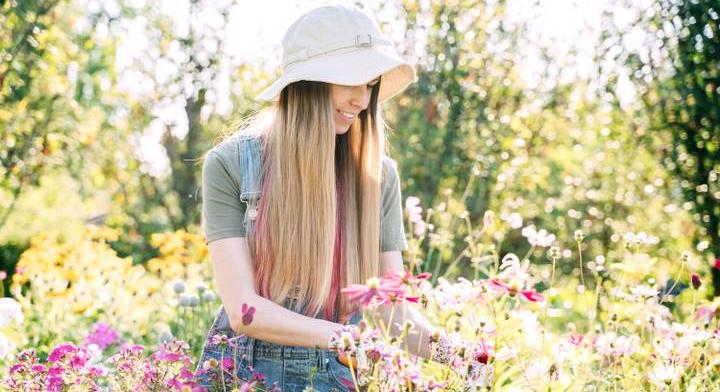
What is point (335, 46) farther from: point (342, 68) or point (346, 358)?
point (346, 358)

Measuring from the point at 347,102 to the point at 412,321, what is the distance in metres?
0.58

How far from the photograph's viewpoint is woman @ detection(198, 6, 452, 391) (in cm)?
205

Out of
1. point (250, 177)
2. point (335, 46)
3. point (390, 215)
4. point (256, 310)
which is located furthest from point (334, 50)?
point (256, 310)

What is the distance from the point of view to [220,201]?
2074 mm

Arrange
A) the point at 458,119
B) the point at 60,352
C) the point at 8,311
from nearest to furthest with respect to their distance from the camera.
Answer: the point at 60,352, the point at 8,311, the point at 458,119

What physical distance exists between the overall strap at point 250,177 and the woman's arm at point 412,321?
1.43 feet

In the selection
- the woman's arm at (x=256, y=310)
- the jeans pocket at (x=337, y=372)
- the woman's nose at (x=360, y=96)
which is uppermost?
the woman's nose at (x=360, y=96)

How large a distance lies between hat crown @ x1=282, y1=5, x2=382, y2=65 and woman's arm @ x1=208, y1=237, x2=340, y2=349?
0.52 meters

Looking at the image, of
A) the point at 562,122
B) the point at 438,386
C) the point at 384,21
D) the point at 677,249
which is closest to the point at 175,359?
the point at 438,386

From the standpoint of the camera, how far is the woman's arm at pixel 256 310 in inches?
73.6

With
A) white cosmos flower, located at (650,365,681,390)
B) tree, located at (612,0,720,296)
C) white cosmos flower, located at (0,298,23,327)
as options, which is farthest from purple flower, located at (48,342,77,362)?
tree, located at (612,0,720,296)

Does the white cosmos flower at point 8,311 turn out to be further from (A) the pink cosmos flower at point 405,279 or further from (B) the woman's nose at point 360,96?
(A) the pink cosmos flower at point 405,279

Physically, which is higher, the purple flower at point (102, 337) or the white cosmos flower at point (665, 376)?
the white cosmos flower at point (665, 376)

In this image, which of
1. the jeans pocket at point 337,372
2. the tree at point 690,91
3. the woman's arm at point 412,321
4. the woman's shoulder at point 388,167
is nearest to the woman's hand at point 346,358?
the jeans pocket at point 337,372
